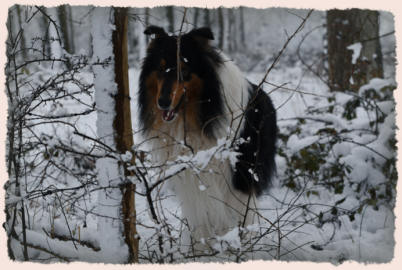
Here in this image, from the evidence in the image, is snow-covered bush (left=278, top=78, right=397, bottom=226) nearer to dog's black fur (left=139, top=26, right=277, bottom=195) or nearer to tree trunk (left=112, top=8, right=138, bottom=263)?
dog's black fur (left=139, top=26, right=277, bottom=195)

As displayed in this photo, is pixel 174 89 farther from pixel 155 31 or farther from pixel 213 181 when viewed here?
pixel 213 181

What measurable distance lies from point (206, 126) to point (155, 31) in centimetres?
72

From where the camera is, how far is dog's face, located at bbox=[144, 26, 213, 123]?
2584 mm

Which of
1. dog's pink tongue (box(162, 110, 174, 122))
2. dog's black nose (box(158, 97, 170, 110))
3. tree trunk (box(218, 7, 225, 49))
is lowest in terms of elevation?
dog's pink tongue (box(162, 110, 174, 122))

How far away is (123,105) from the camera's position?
228 centimetres

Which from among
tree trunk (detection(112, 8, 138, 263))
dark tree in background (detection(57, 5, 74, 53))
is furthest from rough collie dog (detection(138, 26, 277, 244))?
dark tree in background (detection(57, 5, 74, 53))

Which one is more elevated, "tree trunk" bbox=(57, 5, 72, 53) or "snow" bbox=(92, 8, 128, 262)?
A: "tree trunk" bbox=(57, 5, 72, 53)

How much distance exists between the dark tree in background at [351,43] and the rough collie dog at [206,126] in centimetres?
77

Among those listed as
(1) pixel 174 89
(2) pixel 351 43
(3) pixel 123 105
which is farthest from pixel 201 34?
(2) pixel 351 43

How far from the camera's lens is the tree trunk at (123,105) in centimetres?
226

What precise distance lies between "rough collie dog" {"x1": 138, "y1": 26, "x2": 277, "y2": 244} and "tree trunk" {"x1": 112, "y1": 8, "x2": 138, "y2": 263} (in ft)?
1.27

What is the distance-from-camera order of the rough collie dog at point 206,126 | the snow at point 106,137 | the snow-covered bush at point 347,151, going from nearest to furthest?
the snow at point 106,137 < the rough collie dog at point 206,126 < the snow-covered bush at point 347,151

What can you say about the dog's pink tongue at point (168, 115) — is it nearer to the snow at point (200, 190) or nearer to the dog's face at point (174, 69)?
the dog's face at point (174, 69)

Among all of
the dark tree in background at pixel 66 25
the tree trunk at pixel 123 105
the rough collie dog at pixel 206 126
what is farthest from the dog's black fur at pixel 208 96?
the dark tree in background at pixel 66 25
